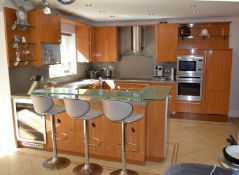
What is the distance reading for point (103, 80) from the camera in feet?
20.3

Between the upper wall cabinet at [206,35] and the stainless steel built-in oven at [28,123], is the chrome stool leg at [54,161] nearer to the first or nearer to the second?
the stainless steel built-in oven at [28,123]

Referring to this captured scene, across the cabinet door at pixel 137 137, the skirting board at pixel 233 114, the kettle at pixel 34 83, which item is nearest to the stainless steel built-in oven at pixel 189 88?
the skirting board at pixel 233 114

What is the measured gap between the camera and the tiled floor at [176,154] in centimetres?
317

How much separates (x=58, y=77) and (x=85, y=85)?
0.65m

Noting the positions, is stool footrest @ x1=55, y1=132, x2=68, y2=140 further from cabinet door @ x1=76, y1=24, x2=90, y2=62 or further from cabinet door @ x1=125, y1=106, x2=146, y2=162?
cabinet door @ x1=76, y1=24, x2=90, y2=62

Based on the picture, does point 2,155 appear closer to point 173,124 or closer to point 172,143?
point 172,143

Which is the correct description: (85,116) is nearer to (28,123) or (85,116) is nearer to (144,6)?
(28,123)

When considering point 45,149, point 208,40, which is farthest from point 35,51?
point 208,40

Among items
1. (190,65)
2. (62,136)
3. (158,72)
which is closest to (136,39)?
(158,72)

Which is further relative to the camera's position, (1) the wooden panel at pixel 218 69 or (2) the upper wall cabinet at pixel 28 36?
(1) the wooden panel at pixel 218 69

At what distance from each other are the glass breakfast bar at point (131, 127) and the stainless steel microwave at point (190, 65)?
7.72ft

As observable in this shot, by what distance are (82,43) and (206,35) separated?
3225 mm

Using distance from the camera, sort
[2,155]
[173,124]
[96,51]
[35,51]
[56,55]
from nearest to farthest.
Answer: [2,155]
[35,51]
[56,55]
[173,124]
[96,51]

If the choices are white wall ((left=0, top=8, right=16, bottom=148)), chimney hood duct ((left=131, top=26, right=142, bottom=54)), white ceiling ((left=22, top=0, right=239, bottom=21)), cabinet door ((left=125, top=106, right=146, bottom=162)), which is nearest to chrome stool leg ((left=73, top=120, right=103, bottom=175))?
cabinet door ((left=125, top=106, right=146, bottom=162))
